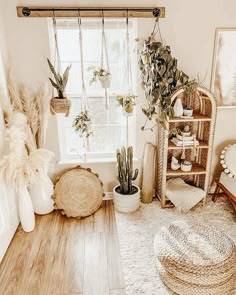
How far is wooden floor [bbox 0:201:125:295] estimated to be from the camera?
1897 mm

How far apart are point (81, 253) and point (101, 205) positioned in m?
0.76

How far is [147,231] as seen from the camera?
246cm

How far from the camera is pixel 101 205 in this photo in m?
2.92

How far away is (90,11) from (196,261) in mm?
2152

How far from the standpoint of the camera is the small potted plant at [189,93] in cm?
238

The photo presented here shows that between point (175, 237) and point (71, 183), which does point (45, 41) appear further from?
point (175, 237)

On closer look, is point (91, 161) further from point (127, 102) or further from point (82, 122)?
point (127, 102)

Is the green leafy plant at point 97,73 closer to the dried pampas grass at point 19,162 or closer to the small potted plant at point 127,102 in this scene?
the small potted plant at point 127,102

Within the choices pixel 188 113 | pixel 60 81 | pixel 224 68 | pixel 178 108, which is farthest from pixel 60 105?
pixel 224 68

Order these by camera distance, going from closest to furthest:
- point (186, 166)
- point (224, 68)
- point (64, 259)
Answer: point (64, 259)
point (224, 68)
point (186, 166)

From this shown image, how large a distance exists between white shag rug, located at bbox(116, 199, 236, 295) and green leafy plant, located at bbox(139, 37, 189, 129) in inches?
37.8

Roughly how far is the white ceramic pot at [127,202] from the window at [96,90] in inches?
19.1

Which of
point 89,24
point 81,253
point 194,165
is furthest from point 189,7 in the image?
point 81,253

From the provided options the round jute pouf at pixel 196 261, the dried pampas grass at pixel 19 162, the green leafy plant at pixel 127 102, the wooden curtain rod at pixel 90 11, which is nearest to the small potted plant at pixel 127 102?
the green leafy plant at pixel 127 102
